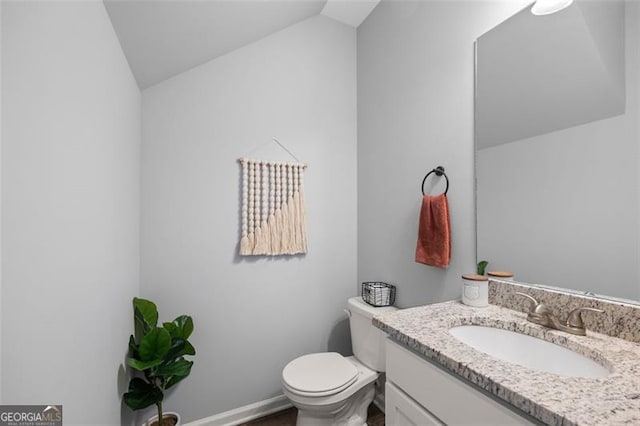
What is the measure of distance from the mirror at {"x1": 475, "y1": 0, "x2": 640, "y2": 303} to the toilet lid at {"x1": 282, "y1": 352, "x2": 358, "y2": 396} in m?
0.93

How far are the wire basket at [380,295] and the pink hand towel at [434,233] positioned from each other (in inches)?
14.1

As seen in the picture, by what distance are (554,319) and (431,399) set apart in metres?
0.52

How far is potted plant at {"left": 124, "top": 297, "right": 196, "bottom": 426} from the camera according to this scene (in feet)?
3.91

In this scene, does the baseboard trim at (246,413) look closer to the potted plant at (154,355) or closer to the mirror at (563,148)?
the potted plant at (154,355)

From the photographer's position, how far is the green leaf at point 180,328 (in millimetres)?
1374

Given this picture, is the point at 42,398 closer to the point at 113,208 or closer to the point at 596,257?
the point at 113,208

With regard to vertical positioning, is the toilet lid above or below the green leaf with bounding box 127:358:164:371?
below

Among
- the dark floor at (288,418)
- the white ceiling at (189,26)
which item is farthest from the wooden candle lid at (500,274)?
the white ceiling at (189,26)

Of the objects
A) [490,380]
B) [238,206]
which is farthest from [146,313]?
[490,380]

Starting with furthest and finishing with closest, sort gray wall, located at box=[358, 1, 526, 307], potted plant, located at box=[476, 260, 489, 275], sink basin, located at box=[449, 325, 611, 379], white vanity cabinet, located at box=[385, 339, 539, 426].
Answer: gray wall, located at box=[358, 1, 526, 307]
potted plant, located at box=[476, 260, 489, 275]
sink basin, located at box=[449, 325, 611, 379]
white vanity cabinet, located at box=[385, 339, 539, 426]

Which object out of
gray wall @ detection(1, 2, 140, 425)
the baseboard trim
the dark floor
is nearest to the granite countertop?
gray wall @ detection(1, 2, 140, 425)

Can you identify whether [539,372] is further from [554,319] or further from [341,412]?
[341,412]

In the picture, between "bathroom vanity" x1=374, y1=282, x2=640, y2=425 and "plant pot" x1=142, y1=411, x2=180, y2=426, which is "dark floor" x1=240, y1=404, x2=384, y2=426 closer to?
"plant pot" x1=142, y1=411, x2=180, y2=426

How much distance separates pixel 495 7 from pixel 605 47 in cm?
51
